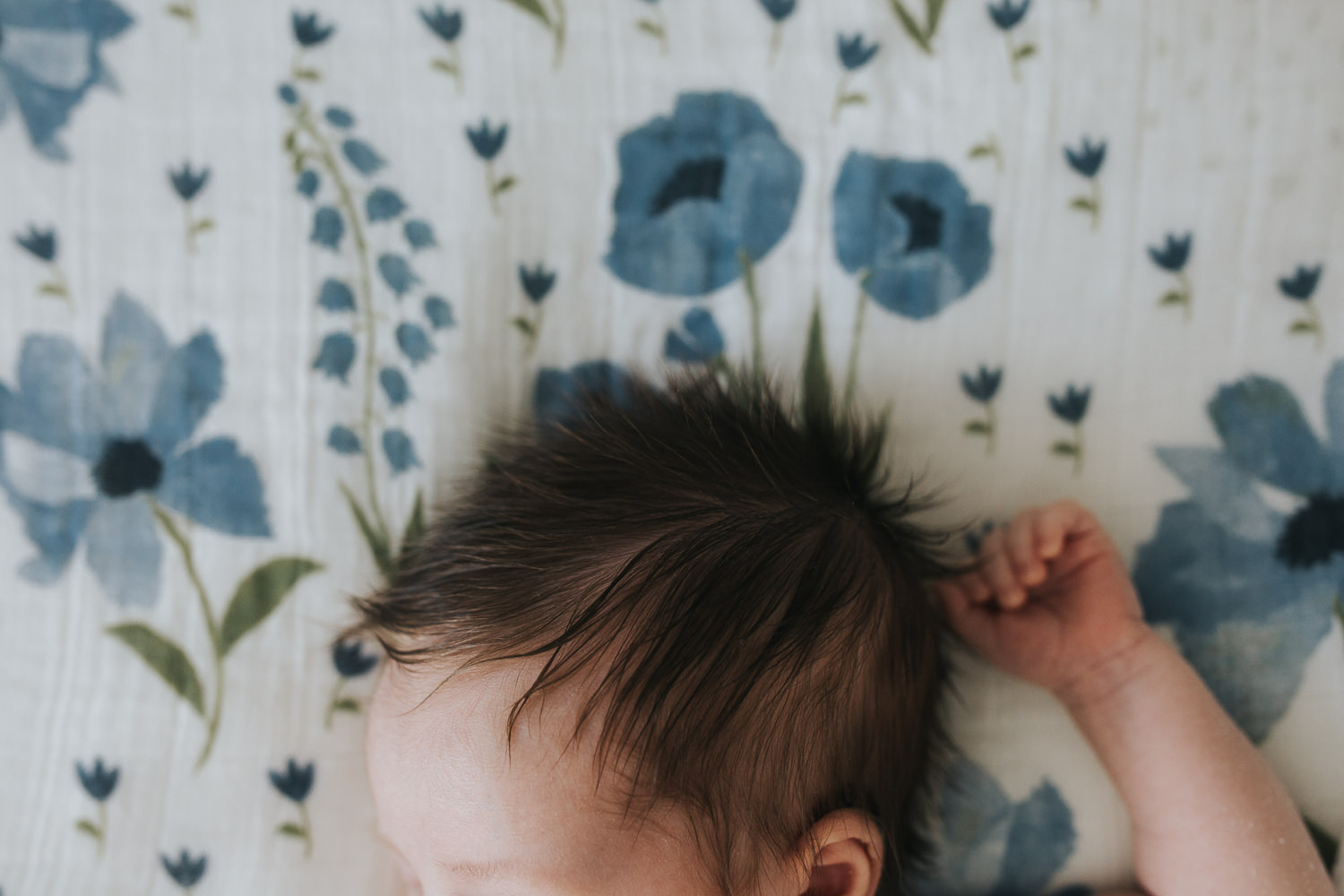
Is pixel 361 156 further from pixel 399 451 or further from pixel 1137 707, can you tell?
pixel 1137 707

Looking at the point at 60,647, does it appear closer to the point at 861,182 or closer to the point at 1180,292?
the point at 861,182

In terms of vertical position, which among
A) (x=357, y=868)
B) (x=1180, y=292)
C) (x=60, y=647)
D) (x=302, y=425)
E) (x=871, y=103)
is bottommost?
(x=357, y=868)

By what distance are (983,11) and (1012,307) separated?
9.8 inches

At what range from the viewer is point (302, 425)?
74 cm

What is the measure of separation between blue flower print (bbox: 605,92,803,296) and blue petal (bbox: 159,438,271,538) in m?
0.34

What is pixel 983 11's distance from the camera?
0.76 m

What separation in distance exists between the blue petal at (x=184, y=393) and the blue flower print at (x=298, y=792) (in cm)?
27

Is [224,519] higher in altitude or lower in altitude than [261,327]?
lower

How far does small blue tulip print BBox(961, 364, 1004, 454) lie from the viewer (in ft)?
2.49

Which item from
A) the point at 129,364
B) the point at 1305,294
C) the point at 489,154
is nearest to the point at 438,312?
the point at 489,154

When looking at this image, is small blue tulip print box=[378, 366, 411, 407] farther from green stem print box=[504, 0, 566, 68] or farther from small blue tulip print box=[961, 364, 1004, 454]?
small blue tulip print box=[961, 364, 1004, 454]

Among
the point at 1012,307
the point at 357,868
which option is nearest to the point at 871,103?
the point at 1012,307

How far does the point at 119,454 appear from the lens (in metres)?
0.73

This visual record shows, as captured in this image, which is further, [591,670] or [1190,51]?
[1190,51]
